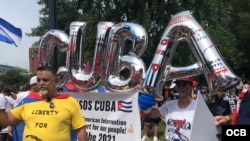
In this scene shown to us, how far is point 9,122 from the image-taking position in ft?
14.5

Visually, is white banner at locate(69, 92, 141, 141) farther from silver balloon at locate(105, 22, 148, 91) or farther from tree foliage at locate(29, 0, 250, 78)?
tree foliage at locate(29, 0, 250, 78)

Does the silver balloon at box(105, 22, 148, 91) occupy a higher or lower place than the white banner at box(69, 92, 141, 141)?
higher

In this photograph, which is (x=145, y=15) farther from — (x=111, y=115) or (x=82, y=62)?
(x=111, y=115)

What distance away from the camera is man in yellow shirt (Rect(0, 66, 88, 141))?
417 cm

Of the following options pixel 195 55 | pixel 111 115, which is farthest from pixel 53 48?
pixel 195 55

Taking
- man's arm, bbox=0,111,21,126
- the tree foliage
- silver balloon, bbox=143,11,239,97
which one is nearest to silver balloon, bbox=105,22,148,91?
silver balloon, bbox=143,11,239,97

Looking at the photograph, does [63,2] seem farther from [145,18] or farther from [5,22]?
[5,22]

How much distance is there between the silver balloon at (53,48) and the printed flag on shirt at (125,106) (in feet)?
3.04

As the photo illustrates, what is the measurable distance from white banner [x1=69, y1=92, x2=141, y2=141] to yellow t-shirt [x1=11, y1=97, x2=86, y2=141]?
1366 mm

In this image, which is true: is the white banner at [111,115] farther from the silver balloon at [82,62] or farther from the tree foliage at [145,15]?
the tree foliage at [145,15]

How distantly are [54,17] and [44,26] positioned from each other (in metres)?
13.8

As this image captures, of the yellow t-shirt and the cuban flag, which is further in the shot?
the cuban flag

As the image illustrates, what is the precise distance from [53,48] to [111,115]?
1387mm

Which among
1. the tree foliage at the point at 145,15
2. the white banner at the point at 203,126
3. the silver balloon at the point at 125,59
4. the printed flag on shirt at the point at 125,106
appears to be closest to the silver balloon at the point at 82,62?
the silver balloon at the point at 125,59
